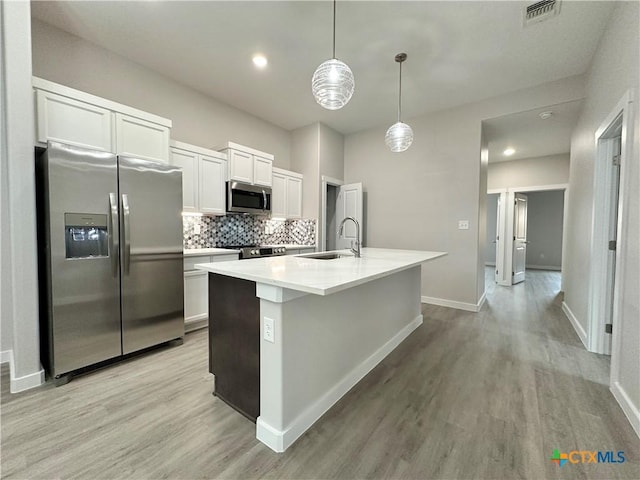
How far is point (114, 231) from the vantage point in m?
2.26

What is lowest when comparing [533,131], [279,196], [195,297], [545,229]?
[195,297]

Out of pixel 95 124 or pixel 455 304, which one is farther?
pixel 455 304

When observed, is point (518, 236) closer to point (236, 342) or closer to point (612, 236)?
point (612, 236)

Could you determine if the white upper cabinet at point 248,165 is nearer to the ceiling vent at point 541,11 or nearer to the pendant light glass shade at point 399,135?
the pendant light glass shade at point 399,135

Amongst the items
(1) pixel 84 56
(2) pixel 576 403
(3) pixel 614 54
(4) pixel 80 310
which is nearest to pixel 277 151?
(1) pixel 84 56

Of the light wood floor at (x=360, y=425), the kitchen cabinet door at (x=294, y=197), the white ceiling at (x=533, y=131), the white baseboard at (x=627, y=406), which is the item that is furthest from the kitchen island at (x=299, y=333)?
the white ceiling at (x=533, y=131)

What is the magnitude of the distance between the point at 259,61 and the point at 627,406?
423 centimetres

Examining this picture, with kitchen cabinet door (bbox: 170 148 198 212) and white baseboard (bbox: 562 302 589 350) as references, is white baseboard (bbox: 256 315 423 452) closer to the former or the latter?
white baseboard (bbox: 562 302 589 350)

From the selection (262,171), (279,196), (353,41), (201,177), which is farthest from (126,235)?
(353,41)

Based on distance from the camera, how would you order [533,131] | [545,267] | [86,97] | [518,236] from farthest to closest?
[545,267]
[518,236]
[533,131]
[86,97]

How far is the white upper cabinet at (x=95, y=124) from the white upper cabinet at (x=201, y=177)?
1.27 feet

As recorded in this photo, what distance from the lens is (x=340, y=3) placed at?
2.26 m

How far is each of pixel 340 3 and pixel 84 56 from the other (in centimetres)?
260

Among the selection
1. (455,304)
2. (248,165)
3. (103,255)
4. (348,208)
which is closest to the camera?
(103,255)
